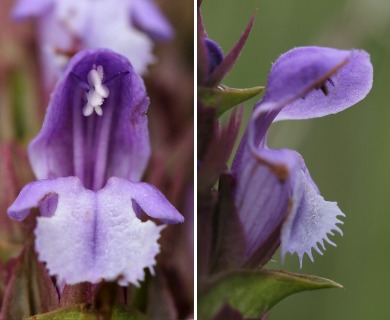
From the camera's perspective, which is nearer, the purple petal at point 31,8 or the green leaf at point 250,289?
the green leaf at point 250,289

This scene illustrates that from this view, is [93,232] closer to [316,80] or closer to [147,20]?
[316,80]

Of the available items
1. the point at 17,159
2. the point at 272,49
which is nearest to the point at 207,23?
the point at 272,49

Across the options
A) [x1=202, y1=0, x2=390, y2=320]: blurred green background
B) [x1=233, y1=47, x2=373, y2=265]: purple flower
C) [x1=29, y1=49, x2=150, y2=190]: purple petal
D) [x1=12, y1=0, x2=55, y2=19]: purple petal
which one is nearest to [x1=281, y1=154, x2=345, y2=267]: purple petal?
[x1=233, y1=47, x2=373, y2=265]: purple flower

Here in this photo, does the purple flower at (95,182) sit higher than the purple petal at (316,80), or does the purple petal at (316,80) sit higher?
the purple petal at (316,80)

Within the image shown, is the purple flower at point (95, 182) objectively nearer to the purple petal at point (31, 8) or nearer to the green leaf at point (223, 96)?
the green leaf at point (223, 96)

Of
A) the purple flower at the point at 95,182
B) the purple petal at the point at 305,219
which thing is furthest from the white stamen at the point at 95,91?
the purple petal at the point at 305,219

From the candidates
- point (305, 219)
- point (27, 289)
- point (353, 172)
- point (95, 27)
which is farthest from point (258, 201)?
point (353, 172)

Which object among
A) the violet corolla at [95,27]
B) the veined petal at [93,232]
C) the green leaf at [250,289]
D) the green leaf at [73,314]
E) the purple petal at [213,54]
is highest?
the violet corolla at [95,27]

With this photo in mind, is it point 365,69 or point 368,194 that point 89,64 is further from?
point 368,194
